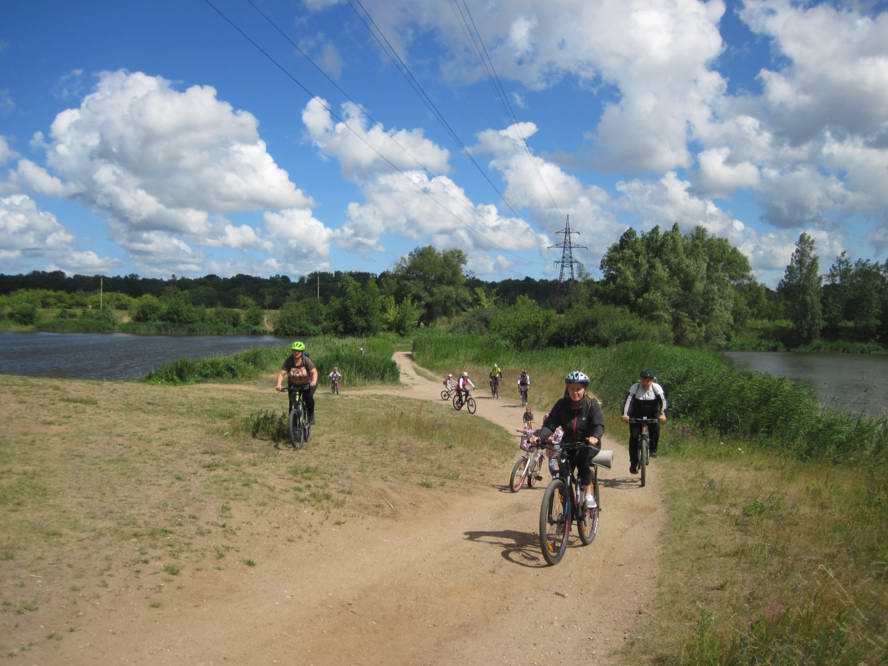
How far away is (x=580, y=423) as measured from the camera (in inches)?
286

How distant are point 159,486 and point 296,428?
10.3ft

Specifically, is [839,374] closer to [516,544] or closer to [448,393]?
[448,393]

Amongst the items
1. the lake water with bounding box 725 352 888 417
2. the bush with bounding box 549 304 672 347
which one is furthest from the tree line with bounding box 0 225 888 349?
the lake water with bounding box 725 352 888 417

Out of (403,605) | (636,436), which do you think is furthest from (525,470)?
(403,605)

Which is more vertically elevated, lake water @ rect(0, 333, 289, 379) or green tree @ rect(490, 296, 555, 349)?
green tree @ rect(490, 296, 555, 349)

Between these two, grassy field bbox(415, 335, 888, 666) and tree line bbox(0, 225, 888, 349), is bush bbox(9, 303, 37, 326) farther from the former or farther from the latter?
grassy field bbox(415, 335, 888, 666)

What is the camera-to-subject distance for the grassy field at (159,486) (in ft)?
18.7

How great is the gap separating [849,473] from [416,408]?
1166 cm

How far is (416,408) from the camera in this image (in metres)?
20.6

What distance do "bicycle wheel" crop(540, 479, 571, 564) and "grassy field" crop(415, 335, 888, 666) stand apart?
39.9 inches

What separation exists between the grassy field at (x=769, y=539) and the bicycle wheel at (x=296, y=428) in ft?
19.0

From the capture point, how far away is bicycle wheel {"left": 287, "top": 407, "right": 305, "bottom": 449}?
1109cm

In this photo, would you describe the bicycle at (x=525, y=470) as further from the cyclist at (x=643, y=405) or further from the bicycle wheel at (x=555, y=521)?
the bicycle wheel at (x=555, y=521)

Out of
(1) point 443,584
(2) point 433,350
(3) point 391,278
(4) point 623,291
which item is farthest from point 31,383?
(3) point 391,278
